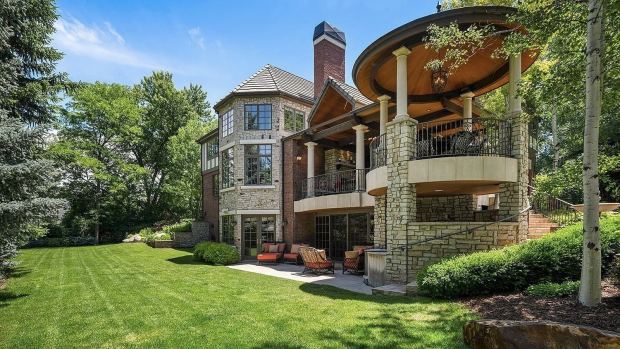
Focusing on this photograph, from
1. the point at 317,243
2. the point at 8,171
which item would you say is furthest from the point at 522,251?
the point at 317,243

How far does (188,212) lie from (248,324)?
31.1 metres

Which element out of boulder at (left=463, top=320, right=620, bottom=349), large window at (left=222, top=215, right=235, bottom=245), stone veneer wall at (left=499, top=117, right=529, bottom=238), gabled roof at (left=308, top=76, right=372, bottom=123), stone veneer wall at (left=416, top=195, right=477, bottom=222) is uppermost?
gabled roof at (left=308, top=76, right=372, bottom=123)

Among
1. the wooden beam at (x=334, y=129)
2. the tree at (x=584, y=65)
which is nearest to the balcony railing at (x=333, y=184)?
the wooden beam at (x=334, y=129)

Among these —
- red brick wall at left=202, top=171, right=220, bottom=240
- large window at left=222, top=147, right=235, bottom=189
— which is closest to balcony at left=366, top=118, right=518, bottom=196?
large window at left=222, top=147, right=235, bottom=189

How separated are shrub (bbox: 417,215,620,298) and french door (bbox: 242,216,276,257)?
482 inches

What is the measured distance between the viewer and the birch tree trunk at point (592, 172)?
494 centimetres

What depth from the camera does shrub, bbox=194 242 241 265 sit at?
51.4ft

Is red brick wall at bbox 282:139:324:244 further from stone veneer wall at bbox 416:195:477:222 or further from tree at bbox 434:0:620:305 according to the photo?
tree at bbox 434:0:620:305

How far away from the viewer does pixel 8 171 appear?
6.57 meters

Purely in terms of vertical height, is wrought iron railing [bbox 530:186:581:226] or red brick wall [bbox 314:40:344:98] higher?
red brick wall [bbox 314:40:344:98]

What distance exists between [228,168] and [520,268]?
1578 cm

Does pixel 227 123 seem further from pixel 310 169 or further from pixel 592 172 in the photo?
pixel 592 172

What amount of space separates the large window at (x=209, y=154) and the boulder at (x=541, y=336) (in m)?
20.9

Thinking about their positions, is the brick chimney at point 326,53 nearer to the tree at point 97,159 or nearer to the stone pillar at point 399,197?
the stone pillar at point 399,197
